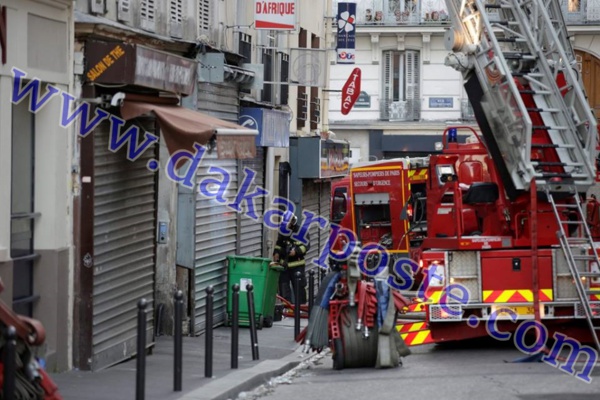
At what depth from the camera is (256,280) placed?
19.3 m

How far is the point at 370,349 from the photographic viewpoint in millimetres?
14586

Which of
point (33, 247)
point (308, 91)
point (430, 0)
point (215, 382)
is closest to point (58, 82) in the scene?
point (33, 247)

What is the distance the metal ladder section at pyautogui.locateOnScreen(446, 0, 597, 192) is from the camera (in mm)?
15672

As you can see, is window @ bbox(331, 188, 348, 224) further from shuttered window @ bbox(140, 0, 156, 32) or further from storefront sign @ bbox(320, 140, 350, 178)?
shuttered window @ bbox(140, 0, 156, 32)

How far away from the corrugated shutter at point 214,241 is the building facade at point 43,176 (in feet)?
18.7

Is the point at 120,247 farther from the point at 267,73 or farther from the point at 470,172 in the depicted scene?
the point at 267,73

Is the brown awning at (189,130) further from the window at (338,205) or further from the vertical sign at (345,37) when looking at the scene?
the vertical sign at (345,37)

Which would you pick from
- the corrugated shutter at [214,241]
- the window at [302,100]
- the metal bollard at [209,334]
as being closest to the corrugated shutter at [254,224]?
the corrugated shutter at [214,241]

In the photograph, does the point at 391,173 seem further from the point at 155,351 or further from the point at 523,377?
the point at 523,377

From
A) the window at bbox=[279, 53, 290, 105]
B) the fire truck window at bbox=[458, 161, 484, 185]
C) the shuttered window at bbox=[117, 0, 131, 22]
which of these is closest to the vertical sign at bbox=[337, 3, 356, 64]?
the window at bbox=[279, 53, 290, 105]

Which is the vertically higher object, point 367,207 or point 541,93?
point 541,93

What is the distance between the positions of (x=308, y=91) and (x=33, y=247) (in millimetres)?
18978

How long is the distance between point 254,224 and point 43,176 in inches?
397

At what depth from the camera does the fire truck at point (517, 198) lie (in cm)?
1552
